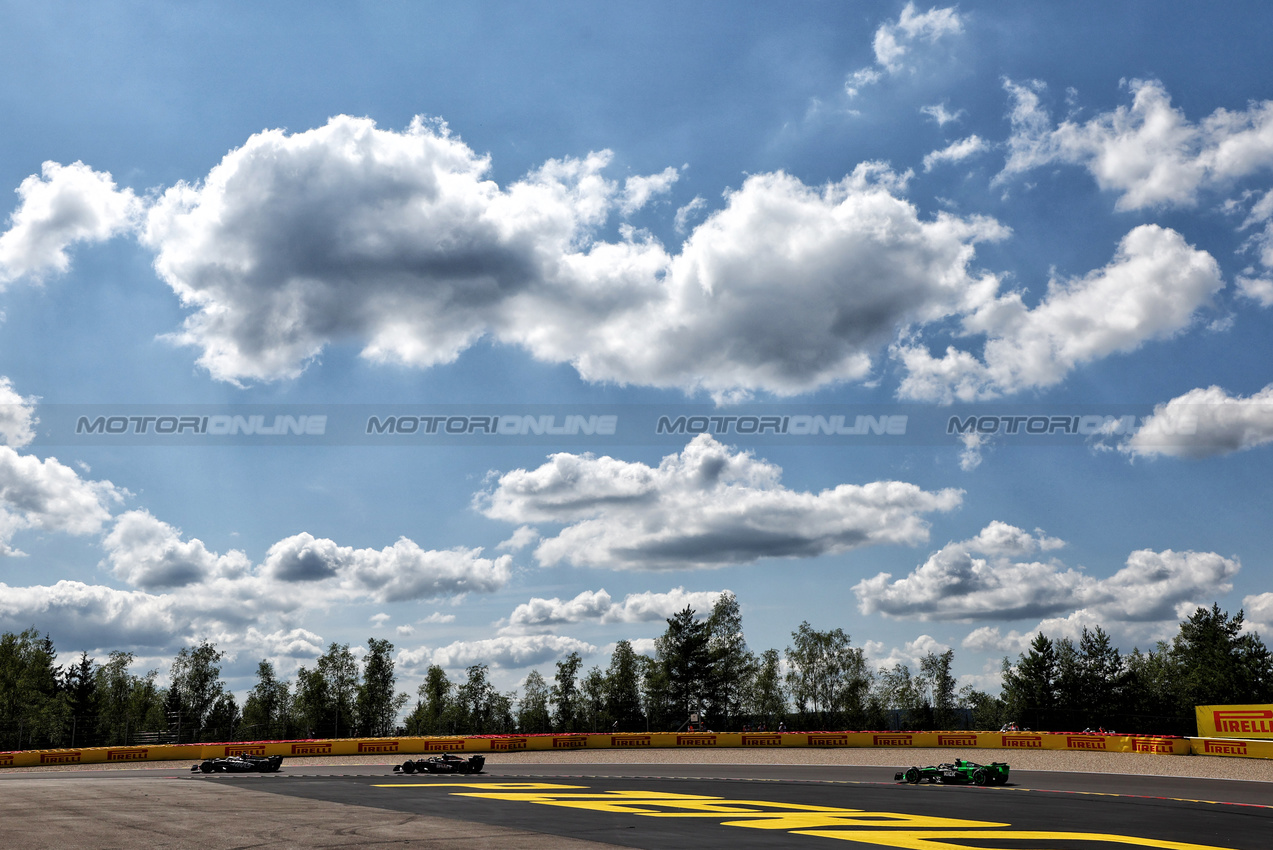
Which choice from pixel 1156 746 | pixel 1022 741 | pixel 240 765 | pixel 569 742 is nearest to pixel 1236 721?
pixel 1156 746

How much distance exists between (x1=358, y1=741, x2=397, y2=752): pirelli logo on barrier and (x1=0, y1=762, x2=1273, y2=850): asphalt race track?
2247 cm

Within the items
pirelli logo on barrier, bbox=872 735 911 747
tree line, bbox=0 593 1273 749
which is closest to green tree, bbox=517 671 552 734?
tree line, bbox=0 593 1273 749

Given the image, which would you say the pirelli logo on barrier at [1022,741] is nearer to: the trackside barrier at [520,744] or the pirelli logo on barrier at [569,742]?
the trackside barrier at [520,744]

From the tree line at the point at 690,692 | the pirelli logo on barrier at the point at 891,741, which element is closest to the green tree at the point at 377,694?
the tree line at the point at 690,692

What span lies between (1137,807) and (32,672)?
116m

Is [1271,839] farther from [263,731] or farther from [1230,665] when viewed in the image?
[263,731]

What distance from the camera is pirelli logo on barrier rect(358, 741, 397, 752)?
57312 mm

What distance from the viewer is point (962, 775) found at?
100 feet

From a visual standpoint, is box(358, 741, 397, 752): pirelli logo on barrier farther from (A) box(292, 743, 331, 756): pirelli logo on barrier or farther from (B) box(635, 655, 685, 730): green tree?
(B) box(635, 655, 685, 730): green tree

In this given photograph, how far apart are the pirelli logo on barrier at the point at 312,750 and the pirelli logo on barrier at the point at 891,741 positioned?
36318 mm

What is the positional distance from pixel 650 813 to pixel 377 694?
103342 mm

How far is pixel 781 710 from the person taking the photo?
112 meters

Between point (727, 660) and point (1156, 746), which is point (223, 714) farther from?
point (1156, 746)

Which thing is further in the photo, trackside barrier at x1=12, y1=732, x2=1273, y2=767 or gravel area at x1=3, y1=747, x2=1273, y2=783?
trackside barrier at x1=12, y1=732, x2=1273, y2=767
